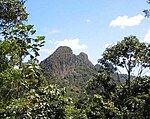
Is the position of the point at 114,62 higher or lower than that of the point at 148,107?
higher

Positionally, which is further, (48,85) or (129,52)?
(129,52)

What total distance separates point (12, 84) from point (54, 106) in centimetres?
436

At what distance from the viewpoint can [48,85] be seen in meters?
7.67

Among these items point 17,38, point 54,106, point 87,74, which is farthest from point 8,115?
point 87,74

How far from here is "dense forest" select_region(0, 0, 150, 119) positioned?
2809mm

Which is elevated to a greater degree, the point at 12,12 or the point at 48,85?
the point at 12,12

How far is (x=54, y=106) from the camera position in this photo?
715 centimetres

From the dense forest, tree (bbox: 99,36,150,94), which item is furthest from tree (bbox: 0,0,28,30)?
tree (bbox: 99,36,150,94)

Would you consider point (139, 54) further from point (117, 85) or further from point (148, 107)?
point (148, 107)

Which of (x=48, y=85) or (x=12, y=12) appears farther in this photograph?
(x=12, y=12)

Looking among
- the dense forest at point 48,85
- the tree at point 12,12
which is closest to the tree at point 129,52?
the dense forest at point 48,85

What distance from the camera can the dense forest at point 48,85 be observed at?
9.21ft

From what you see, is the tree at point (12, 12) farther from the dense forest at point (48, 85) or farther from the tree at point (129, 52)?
the tree at point (129, 52)

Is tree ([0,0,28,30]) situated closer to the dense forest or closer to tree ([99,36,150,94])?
the dense forest
